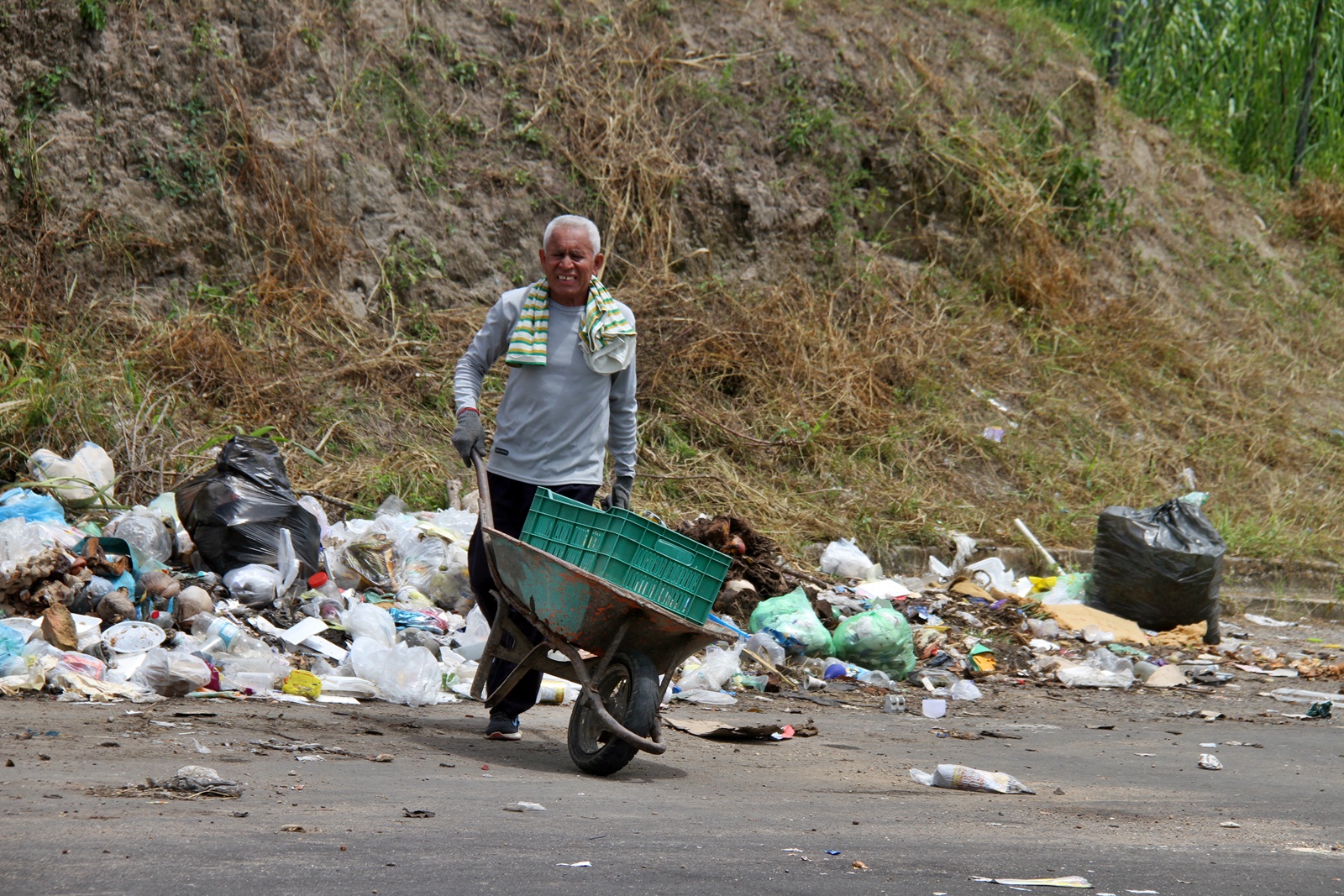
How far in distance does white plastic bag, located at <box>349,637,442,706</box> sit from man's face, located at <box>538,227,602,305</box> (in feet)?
5.94

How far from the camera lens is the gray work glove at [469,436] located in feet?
14.8

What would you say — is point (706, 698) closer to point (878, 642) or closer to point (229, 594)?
point (878, 642)

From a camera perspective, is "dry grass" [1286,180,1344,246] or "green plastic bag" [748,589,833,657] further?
"dry grass" [1286,180,1344,246]

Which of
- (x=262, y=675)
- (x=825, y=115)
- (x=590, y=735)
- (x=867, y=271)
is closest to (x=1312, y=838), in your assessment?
(x=590, y=735)

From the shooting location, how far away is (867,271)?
480 inches

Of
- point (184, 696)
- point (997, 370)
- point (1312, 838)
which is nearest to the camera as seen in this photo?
point (1312, 838)

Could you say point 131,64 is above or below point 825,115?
below

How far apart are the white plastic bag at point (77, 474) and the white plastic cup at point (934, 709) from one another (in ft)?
14.9

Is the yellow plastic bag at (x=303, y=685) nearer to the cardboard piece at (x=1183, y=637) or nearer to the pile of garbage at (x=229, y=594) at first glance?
the pile of garbage at (x=229, y=594)

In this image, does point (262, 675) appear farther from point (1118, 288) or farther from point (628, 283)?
point (1118, 288)

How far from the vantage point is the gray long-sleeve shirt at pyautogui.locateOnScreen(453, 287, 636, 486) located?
4.69 meters

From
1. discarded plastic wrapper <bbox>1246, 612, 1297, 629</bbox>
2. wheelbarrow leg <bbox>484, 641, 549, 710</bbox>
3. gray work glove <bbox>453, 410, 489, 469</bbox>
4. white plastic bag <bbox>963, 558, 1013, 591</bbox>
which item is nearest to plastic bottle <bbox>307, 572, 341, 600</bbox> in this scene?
wheelbarrow leg <bbox>484, 641, 549, 710</bbox>

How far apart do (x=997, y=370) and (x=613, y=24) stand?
5027mm

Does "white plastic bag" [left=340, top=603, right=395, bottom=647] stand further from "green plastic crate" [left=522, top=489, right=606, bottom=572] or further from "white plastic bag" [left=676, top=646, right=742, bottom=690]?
"green plastic crate" [left=522, top=489, right=606, bottom=572]
